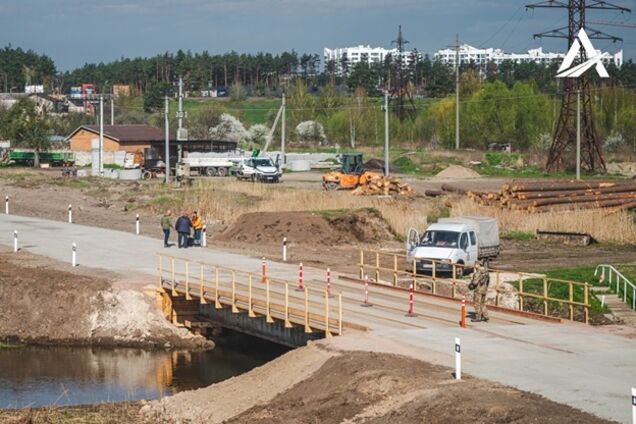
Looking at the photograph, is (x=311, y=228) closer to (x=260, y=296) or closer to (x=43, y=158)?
(x=260, y=296)

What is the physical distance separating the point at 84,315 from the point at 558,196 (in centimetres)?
3146

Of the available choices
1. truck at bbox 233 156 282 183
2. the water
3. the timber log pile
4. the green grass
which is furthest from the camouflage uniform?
truck at bbox 233 156 282 183

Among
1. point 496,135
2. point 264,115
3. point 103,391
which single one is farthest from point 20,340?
point 264,115

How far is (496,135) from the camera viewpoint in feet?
429

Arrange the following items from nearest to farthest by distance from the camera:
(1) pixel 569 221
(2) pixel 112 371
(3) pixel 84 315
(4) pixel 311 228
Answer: (2) pixel 112 371 < (3) pixel 84 315 < (4) pixel 311 228 < (1) pixel 569 221

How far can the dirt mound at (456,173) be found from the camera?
91438 mm

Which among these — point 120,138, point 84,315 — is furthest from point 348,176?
point 84,315

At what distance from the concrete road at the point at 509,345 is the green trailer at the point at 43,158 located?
7102 centimetres

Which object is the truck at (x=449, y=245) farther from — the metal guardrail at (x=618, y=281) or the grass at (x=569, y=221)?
the grass at (x=569, y=221)

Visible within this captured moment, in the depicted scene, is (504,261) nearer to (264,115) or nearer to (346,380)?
(346,380)

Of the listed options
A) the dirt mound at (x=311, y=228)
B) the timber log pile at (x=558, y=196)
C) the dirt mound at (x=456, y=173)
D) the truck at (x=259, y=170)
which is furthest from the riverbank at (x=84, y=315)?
the dirt mound at (x=456, y=173)

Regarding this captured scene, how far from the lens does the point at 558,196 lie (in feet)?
203

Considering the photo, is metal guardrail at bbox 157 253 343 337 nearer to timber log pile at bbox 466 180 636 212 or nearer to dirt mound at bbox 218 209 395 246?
dirt mound at bbox 218 209 395 246

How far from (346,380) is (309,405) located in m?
1.06
